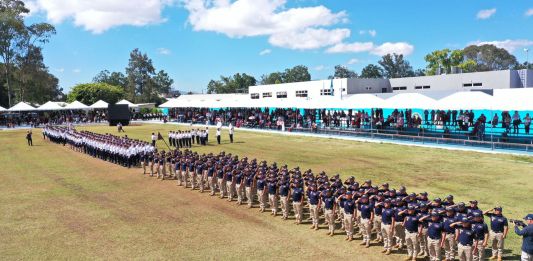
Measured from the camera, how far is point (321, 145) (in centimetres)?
3053

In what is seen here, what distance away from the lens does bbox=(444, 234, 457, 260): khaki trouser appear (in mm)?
9393

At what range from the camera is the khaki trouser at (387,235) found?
33.5ft

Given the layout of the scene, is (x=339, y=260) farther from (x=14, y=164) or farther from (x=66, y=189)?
(x=14, y=164)

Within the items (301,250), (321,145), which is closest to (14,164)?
(321,145)

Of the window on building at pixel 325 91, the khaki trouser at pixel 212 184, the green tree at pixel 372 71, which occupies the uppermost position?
the green tree at pixel 372 71

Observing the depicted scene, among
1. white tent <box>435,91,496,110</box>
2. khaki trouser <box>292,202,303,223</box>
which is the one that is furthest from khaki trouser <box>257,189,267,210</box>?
white tent <box>435,91,496,110</box>

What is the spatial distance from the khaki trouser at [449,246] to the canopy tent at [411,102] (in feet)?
67.4

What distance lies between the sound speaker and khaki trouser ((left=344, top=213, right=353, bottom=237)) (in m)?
48.5

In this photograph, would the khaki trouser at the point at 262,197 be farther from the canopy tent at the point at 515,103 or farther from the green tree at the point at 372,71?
the green tree at the point at 372,71

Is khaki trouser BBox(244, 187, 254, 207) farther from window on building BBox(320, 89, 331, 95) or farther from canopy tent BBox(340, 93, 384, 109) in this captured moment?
window on building BBox(320, 89, 331, 95)

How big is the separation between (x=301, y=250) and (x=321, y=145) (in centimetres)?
2021

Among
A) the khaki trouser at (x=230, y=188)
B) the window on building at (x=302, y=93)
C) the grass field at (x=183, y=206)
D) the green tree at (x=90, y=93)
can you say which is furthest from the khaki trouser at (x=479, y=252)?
the green tree at (x=90, y=93)

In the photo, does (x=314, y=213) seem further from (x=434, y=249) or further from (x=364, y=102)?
(x=364, y=102)

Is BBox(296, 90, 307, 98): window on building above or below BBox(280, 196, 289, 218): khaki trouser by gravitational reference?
above
